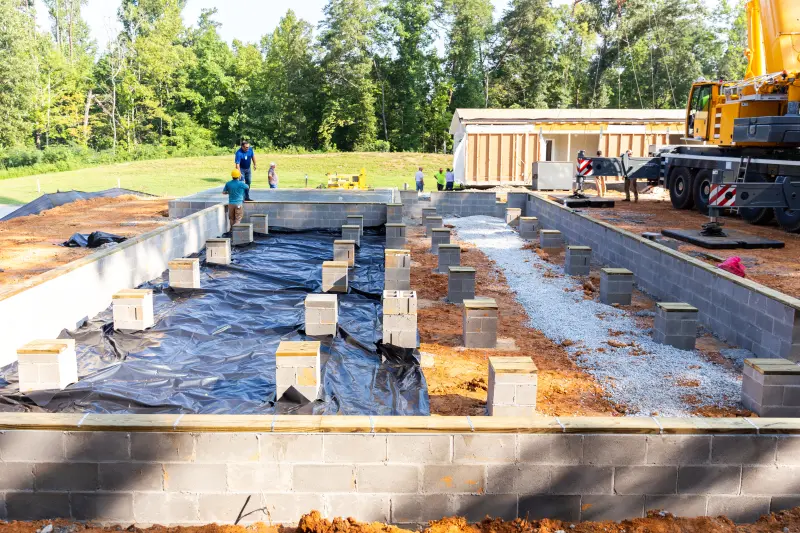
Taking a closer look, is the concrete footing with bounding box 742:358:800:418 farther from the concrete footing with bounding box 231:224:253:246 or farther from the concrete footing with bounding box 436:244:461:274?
the concrete footing with bounding box 231:224:253:246

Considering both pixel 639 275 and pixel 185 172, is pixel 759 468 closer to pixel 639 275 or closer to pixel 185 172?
pixel 639 275

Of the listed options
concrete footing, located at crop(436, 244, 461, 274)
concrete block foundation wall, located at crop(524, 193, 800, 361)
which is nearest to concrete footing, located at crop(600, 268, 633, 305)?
concrete block foundation wall, located at crop(524, 193, 800, 361)

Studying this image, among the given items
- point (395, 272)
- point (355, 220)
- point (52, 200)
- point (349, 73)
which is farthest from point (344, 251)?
point (349, 73)

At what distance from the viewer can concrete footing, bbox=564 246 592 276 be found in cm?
1294

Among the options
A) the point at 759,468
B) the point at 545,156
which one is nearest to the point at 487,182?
the point at 545,156

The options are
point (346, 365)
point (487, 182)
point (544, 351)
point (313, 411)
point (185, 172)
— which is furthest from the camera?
point (185, 172)

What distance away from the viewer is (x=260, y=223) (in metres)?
16.8

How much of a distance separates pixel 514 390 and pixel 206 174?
33.8m

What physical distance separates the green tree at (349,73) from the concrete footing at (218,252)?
4537cm

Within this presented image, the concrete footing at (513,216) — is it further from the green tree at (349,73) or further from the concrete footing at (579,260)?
the green tree at (349,73)

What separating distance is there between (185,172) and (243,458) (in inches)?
1444

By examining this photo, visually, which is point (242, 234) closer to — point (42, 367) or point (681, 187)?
point (42, 367)

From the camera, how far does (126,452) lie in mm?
4355

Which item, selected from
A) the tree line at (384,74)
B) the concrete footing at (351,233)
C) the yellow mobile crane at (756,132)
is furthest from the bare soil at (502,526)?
the tree line at (384,74)
